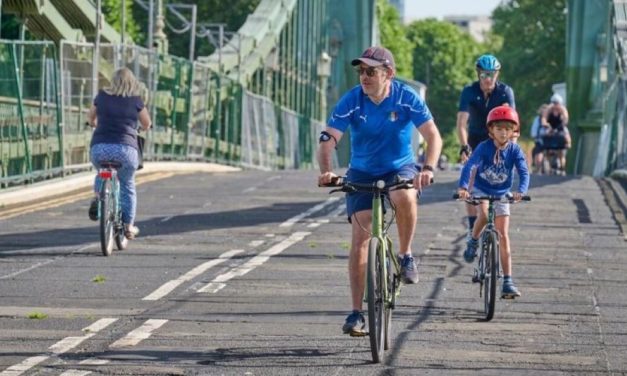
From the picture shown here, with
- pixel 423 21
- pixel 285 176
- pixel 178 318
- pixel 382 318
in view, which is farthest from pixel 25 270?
pixel 423 21

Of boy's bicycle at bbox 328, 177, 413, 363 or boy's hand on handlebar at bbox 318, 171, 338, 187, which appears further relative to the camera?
boy's hand on handlebar at bbox 318, 171, 338, 187

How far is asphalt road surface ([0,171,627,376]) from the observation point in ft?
34.0

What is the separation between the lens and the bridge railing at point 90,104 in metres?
24.1

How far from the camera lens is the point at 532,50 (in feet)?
364

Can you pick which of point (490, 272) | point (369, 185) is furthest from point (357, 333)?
point (490, 272)

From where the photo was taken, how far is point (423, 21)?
158750 millimetres

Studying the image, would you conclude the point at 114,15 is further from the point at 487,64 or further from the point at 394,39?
the point at 394,39

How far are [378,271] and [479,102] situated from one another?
5.48m

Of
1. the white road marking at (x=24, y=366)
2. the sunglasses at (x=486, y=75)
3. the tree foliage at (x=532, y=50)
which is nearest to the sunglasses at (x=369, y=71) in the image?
the white road marking at (x=24, y=366)

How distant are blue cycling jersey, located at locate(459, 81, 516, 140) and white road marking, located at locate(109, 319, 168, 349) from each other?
4515mm

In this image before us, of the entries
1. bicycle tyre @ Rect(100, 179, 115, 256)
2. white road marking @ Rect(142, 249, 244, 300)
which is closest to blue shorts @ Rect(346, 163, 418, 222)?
white road marking @ Rect(142, 249, 244, 300)

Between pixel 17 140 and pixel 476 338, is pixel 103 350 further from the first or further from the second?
pixel 17 140

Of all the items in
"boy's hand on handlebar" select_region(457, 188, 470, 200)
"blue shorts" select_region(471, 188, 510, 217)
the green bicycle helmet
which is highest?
the green bicycle helmet

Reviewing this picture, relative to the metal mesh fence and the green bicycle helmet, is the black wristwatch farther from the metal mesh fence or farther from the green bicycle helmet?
the metal mesh fence
